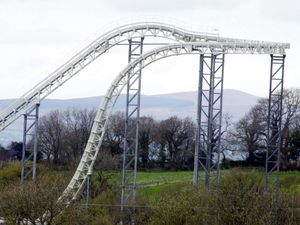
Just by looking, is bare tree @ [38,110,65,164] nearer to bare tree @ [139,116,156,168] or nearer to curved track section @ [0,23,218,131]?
bare tree @ [139,116,156,168]

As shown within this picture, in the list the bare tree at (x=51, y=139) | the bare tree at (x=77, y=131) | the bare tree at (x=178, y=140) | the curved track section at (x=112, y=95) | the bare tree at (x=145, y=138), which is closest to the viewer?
the curved track section at (x=112, y=95)

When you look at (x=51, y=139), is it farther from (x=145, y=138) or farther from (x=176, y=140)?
(x=176, y=140)

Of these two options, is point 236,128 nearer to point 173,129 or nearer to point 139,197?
point 173,129

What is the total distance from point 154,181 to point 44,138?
77.2 ft

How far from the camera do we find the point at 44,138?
88688 millimetres

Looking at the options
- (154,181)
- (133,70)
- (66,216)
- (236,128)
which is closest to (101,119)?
(133,70)

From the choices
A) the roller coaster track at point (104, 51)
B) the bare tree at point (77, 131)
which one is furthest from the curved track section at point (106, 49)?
the bare tree at point (77, 131)

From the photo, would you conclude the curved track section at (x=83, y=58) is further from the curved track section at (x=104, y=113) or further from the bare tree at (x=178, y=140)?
the bare tree at (x=178, y=140)

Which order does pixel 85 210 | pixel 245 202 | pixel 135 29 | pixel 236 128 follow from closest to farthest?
1. pixel 245 202
2. pixel 85 210
3. pixel 135 29
4. pixel 236 128

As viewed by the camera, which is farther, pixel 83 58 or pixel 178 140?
pixel 178 140

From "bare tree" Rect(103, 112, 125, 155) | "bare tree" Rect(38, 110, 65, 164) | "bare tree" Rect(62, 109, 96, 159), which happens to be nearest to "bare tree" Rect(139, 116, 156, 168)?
"bare tree" Rect(103, 112, 125, 155)

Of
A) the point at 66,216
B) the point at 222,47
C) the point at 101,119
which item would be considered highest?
the point at 222,47

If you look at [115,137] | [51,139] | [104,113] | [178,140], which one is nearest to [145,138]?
[115,137]

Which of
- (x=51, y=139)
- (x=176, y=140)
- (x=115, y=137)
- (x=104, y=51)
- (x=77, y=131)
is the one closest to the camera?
(x=104, y=51)
